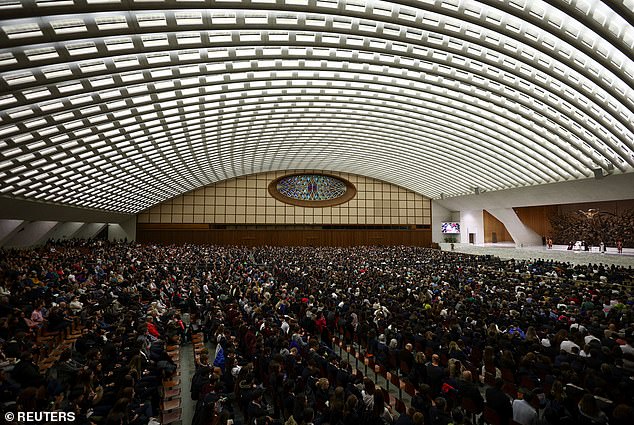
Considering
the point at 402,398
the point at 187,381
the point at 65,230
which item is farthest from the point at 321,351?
the point at 65,230

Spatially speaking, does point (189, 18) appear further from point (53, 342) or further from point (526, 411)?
point (526, 411)

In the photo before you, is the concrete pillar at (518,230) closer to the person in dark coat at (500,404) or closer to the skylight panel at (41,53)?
the person in dark coat at (500,404)

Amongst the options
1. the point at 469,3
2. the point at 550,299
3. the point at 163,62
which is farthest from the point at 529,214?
the point at 163,62

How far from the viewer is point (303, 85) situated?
22906 millimetres

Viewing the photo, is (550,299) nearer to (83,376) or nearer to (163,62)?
(83,376)

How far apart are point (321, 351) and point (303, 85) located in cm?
1839

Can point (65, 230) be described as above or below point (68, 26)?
below

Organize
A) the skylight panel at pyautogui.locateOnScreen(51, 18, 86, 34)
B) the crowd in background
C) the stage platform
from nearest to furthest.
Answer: the skylight panel at pyautogui.locateOnScreen(51, 18, 86, 34), the stage platform, the crowd in background

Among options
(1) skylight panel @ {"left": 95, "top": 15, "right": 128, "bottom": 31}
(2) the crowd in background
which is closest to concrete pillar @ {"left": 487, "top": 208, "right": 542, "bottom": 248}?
(2) the crowd in background

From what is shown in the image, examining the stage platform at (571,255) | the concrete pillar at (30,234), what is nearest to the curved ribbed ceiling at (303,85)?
the concrete pillar at (30,234)

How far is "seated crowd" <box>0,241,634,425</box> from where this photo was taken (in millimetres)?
5684

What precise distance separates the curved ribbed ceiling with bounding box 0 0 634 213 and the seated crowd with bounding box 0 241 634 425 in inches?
321

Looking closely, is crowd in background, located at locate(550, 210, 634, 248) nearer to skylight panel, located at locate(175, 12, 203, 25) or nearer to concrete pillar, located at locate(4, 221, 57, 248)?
skylight panel, located at locate(175, 12, 203, 25)

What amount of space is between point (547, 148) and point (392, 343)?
24913 millimetres
